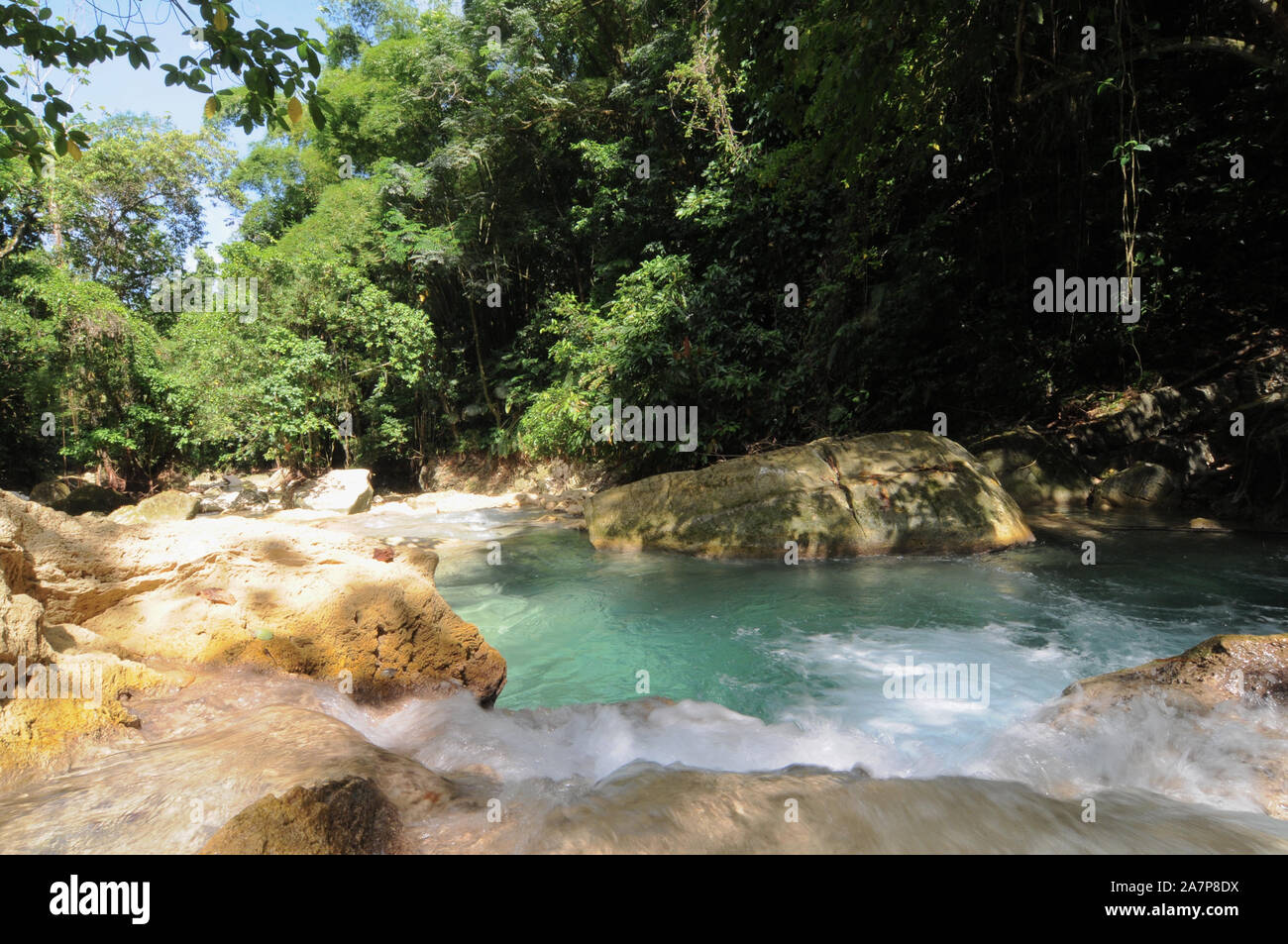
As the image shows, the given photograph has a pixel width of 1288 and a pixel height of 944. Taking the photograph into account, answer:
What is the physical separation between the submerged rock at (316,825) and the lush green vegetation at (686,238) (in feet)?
9.66

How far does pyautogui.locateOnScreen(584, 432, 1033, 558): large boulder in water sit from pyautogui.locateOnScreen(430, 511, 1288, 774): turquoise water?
27 centimetres

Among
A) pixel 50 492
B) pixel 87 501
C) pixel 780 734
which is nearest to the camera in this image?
pixel 780 734

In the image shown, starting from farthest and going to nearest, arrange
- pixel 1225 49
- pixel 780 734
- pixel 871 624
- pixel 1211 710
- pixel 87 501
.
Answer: pixel 87 501, pixel 1225 49, pixel 871 624, pixel 780 734, pixel 1211 710

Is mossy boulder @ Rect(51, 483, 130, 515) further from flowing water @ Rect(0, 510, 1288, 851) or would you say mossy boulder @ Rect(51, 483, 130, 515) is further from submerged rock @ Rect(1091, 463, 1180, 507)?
submerged rock @ Rect(1091, 463, 1180, 507)

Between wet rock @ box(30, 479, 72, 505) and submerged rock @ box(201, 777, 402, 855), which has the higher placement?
wet rock @ box(30, 479, 72, 505)

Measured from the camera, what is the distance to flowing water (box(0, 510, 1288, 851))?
171cm

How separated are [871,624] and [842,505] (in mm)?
→ 2195

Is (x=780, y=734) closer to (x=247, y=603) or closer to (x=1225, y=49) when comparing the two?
(x=247, y=603)

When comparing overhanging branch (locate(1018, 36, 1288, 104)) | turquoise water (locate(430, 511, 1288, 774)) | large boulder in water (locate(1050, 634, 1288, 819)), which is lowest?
turquoise water (locate(430, 511, 1288, 774))

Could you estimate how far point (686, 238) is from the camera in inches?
509

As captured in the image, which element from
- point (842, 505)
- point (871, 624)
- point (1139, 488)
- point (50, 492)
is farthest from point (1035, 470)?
point (50, 492)

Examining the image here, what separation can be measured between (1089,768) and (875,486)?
492 cm

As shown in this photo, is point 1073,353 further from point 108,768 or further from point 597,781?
point 108,768

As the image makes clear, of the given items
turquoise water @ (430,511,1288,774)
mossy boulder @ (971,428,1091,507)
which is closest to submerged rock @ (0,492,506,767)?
turquoise water @ (430,511,1288,774)
